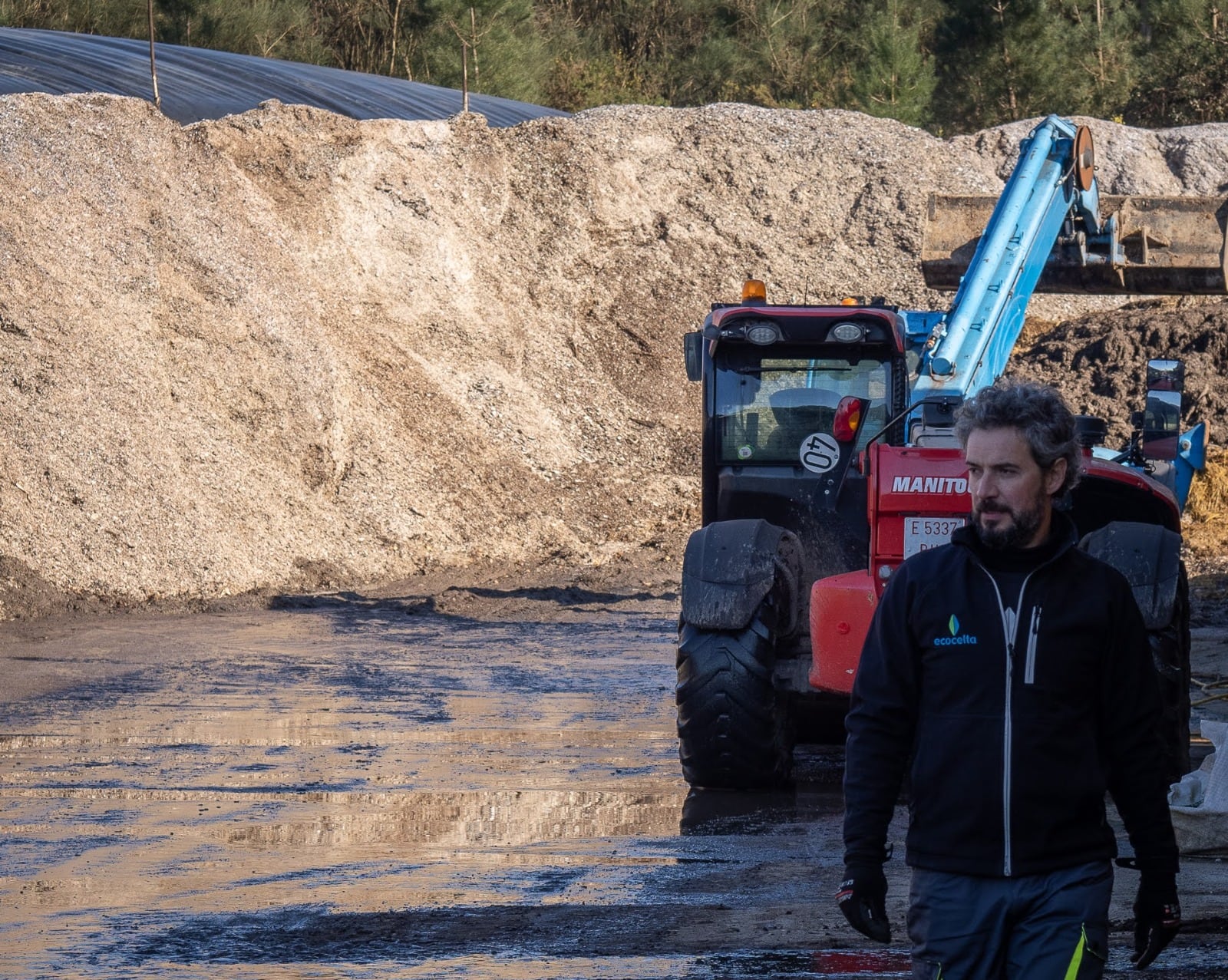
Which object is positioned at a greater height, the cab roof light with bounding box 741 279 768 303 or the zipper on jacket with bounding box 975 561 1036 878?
the cab roof light with bounding box 741 279 768 303

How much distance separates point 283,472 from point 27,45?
1038 cm

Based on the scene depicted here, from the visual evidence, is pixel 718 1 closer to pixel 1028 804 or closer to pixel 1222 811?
pixel 1222 811

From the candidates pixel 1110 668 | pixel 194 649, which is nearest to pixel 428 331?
pixel 194 649

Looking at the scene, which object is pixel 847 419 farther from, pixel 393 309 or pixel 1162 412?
pixel 393 309

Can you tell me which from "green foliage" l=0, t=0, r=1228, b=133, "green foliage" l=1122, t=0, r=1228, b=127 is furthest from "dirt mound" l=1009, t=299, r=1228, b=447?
"green foliage" l=1122, t=0, r=1228, b=127

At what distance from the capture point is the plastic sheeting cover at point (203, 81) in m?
23.7

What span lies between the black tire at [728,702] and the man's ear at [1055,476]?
4.47 metres

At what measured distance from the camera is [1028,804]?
128 inches

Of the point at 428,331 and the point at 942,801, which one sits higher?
the point at 428,331

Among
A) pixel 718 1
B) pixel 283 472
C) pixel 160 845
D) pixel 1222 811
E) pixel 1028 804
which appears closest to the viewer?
pixel 1028 804

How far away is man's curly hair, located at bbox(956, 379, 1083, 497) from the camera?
337 cm

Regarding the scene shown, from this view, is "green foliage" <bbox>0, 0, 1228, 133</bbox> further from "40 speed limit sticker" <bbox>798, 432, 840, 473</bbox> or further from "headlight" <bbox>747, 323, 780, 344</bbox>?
"40 speed limit sticker" <bbox>798, 432, 840, 473</bbox>

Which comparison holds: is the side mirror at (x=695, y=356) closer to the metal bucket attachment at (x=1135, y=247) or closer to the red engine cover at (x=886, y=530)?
the red engine cover at (x=886, y=530)

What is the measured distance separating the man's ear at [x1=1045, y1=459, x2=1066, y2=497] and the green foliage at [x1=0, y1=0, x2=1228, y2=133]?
112ft
